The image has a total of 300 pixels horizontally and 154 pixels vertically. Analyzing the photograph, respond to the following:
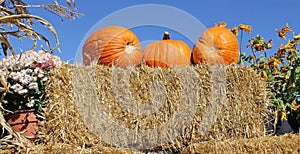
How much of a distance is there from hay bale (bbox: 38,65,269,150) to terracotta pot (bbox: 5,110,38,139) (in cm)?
8

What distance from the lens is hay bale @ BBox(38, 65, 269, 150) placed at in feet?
10.4

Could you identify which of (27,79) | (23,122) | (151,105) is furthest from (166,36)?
(23,122)

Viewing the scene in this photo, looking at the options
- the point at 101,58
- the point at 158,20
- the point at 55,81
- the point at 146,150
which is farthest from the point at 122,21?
the point at 146,150

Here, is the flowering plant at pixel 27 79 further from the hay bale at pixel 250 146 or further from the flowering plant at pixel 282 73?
the flowering plant at pixel 282 73

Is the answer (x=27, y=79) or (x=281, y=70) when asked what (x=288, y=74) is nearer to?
(x=281, y=70)

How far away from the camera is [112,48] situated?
3.86 m

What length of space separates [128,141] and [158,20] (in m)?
1.00

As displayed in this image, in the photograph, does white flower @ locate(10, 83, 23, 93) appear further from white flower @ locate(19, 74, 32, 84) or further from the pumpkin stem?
the pumpkin stem

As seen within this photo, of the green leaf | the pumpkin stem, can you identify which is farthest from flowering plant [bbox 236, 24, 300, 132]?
the pumpkin stem

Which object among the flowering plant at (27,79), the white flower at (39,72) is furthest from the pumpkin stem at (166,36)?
the white flower at (39,72)

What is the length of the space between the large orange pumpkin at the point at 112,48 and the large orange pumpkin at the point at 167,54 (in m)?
0.11

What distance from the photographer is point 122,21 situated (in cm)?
382

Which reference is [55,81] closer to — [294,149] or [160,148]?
[160,148]

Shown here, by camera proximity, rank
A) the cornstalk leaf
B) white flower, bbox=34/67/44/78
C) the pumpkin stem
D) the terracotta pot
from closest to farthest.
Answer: the cornstalk leaf, the terracotta pot, white flower, bbox=34/67/44/78, the pumpkin stem
